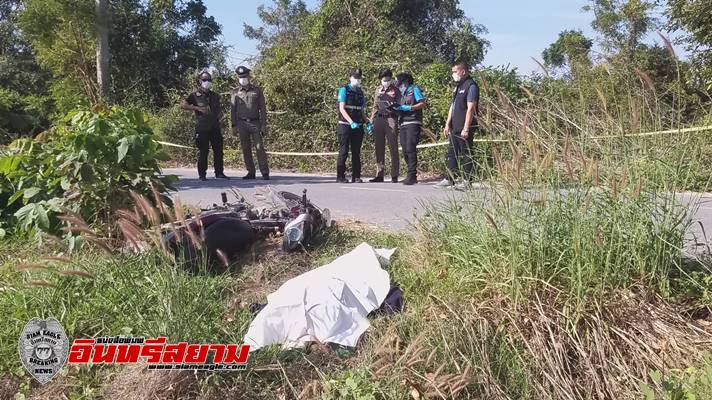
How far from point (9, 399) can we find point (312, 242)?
2.26 metres

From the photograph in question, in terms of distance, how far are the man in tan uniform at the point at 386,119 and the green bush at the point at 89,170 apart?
5566 mm

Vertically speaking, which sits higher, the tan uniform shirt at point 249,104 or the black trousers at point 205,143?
the tan uniform shirt at point 249,104

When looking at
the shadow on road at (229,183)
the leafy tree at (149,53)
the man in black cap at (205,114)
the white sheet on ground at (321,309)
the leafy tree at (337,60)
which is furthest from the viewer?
the leafy tree at (149,53)

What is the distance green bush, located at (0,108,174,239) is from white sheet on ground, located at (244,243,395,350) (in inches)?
58.3

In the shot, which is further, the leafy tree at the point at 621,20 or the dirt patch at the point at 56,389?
the leafy tree at the point at 621,20

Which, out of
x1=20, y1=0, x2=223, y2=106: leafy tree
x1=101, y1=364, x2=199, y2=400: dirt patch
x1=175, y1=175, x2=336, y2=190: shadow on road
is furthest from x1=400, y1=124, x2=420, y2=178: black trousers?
x1=20, y1=0, x2=223, y2=106: leafy tree

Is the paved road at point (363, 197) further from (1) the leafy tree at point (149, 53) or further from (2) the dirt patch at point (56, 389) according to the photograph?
(1) the leafy tree at point (149, 53)

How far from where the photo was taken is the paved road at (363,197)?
549 cm

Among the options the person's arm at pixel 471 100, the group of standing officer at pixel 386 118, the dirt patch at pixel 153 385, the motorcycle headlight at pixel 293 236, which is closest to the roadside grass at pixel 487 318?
the dirt patch at pixel 153 385

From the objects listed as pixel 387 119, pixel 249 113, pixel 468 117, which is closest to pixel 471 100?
pixel 468 117

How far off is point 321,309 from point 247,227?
137 cm

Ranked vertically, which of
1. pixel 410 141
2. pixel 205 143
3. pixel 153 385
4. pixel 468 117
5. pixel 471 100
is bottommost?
pixel 153 385

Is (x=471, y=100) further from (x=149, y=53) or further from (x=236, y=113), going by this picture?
(x=149, y=53)

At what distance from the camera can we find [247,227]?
4.41m
